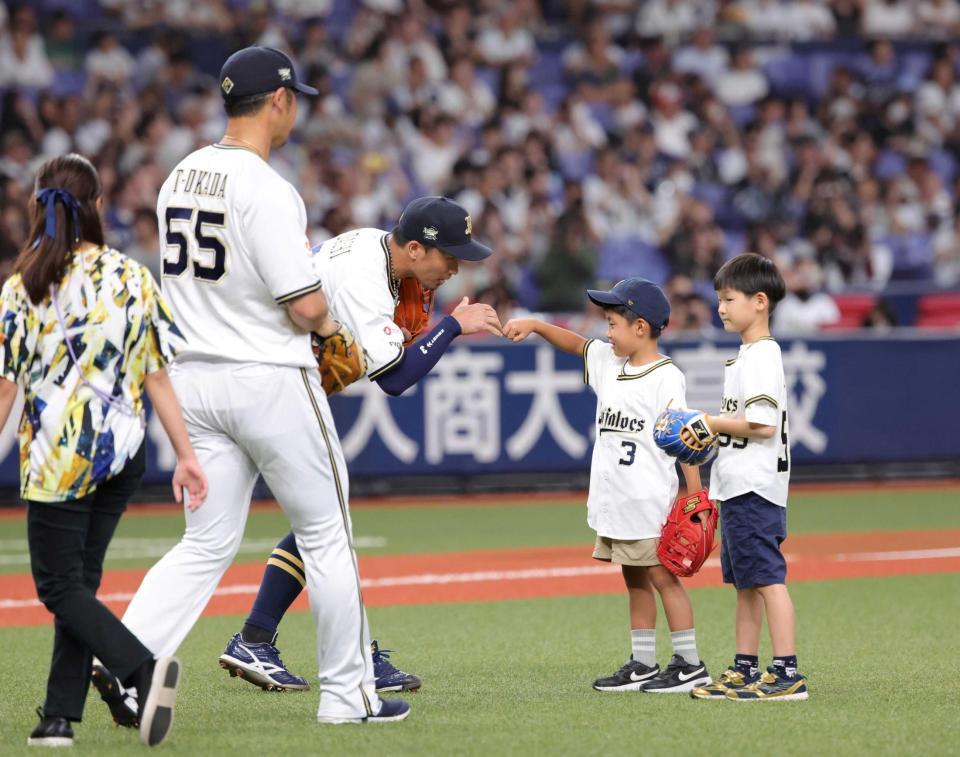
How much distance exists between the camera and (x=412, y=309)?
6410 millimetres

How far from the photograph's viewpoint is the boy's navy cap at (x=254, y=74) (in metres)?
5.20

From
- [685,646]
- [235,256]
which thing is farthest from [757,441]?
[235,256]

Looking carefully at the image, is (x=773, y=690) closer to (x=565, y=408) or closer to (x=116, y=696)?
(x=116, y=696)

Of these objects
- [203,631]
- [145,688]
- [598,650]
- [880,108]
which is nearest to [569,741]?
[145,688]

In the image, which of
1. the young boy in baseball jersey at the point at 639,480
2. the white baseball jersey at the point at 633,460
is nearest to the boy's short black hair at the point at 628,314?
the young boy in baseball jersey at the point at 639,480

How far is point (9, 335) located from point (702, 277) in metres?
12.7

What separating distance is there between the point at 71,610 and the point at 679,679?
8.30ft

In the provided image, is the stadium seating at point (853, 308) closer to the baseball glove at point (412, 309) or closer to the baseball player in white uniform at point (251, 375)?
the baseball glove at point (412, 309)

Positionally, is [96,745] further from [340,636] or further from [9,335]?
[9,335]

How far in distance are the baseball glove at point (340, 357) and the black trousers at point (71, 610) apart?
990 millimetres

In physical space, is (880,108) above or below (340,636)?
above

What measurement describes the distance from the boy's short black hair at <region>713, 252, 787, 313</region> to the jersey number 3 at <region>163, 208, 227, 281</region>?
6.79 ft

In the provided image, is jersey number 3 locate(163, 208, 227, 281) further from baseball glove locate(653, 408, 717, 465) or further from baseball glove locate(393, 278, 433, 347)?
baseball glove locate(653, 408, 717, 465)

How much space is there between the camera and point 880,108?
20.7 meters
